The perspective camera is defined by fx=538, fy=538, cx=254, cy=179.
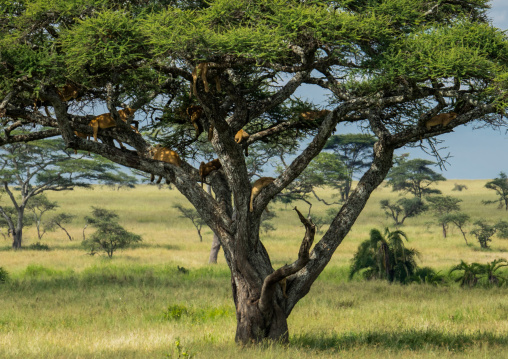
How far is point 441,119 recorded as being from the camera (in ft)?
27.1

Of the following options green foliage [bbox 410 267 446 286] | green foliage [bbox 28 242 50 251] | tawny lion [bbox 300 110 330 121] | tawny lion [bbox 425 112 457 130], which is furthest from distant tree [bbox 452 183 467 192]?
tawny lion [bbox 425 112 457 130]

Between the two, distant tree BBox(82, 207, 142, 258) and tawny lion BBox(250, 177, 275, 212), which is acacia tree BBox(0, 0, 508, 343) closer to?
tawny lion BBox(250, 177, 275, 212)

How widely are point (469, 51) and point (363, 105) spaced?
1784 millimetres

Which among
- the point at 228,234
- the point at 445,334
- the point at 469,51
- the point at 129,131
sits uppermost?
the point at 469,51

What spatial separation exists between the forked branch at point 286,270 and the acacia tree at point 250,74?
0.02 metres

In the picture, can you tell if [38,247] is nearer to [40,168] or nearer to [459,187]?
[40,168]

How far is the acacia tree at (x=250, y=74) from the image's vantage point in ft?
21.8

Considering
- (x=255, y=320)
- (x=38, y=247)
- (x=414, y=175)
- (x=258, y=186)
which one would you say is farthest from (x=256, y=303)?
(x=414, y=175)

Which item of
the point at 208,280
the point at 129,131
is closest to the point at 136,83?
the point at 129,131

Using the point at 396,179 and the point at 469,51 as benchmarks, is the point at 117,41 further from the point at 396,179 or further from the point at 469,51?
the point at 396,179

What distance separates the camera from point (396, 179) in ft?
164

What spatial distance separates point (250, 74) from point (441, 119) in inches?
129

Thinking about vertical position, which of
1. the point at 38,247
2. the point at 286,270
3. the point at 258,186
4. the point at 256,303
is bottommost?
the point at 38,247

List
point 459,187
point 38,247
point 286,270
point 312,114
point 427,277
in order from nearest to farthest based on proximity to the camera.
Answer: point 286,270 < point 312,114 < point 427,277 < point 38,247 < point 459,187
